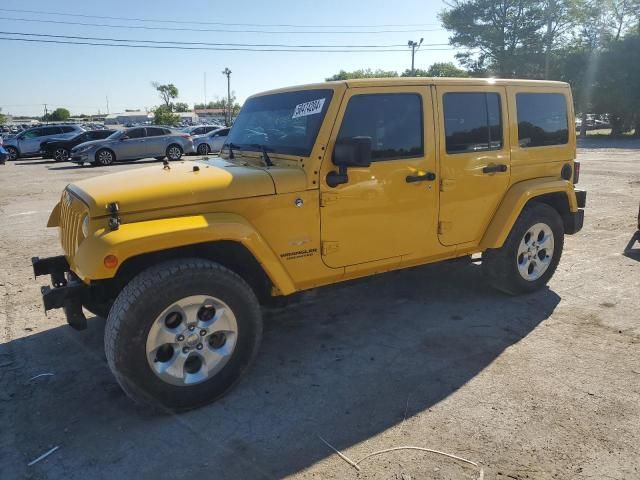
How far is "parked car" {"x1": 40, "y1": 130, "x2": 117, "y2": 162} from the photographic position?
22812 mm

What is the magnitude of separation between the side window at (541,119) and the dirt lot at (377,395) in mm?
1530

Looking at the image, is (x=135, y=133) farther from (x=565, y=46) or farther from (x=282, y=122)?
(x=565, y=46)

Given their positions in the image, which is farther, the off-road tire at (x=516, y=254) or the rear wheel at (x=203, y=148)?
the rear wheel at (x=203, y=148)

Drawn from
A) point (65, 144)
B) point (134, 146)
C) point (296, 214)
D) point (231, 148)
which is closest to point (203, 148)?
point (134, 146)

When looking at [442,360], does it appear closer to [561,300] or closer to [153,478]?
[561,300]

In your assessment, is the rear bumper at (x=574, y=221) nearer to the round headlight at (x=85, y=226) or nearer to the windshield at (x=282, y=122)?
the windshield at (x=282, y=122)

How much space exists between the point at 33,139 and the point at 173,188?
25.0 metres

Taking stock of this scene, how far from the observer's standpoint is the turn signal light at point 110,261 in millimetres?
2824

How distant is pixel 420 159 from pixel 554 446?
221cm

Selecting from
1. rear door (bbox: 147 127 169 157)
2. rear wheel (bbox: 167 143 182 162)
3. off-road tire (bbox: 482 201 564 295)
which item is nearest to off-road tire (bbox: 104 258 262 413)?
off-road tire (bbox: 482 201 564 295)

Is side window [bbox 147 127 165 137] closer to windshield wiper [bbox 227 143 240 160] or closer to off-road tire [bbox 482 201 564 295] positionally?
windshield wiper [bbox 227 143 240 160]

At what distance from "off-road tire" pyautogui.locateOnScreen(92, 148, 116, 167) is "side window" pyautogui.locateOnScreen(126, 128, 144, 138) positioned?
1079 millimetres

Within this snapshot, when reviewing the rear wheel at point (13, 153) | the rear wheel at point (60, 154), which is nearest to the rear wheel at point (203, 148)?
the rear wheel at point (60, 154)

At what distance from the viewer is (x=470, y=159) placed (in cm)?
430
